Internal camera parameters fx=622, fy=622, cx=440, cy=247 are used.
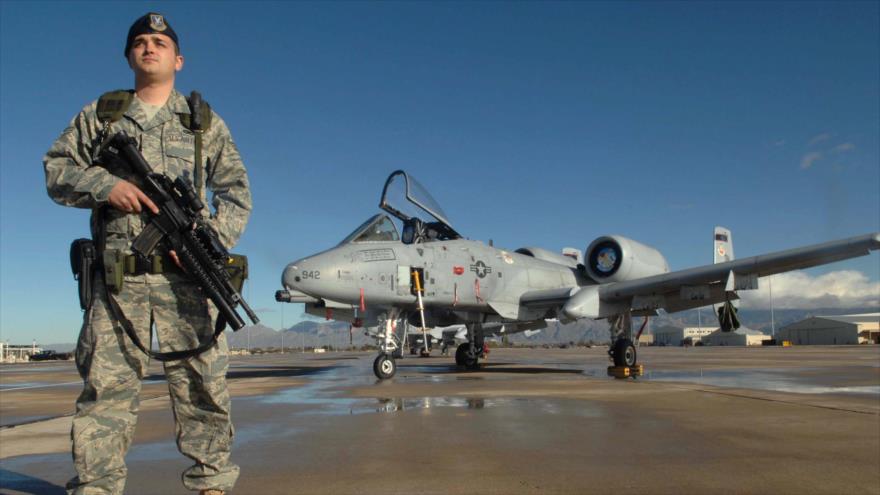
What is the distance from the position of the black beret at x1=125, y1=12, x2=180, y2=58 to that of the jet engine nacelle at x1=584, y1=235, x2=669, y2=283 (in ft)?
50.5

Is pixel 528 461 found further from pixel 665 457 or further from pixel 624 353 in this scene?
pixel 624 353

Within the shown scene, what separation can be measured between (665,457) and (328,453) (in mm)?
2684

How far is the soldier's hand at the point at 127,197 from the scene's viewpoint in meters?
3.01

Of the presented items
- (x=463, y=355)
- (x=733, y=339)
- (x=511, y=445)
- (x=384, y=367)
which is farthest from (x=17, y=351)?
(x=733, y=339)

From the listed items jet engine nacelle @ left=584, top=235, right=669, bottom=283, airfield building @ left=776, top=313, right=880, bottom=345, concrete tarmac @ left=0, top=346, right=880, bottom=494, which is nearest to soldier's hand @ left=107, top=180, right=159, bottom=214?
concrete tarmac @ left=0, top=346, right=880, bottom=494

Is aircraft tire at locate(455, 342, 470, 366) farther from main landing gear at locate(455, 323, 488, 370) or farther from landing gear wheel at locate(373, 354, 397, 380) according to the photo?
landing gear wheel at locate(373, 354, 397, 380)

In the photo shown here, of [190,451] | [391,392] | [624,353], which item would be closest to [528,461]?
[190,451]

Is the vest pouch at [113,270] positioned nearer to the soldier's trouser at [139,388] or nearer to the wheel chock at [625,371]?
the soldier's trouser at [139,388]

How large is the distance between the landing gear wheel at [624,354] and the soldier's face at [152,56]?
541 inches

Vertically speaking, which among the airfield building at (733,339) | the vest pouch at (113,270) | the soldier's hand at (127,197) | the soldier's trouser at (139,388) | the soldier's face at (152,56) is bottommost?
the airfield building at (733,339)

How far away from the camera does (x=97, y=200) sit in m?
3.01

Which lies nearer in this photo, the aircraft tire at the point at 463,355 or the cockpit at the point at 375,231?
the cockpit at the point at 375,231

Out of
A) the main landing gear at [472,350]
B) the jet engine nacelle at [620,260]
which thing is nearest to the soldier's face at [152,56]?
the jet engine nacelle at [620,260]

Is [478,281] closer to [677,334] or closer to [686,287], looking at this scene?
[686,287]
